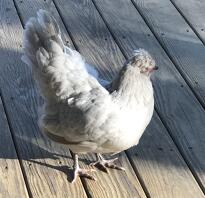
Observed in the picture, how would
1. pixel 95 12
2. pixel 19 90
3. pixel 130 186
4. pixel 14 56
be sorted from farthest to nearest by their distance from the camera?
pixel 95 12 < pixel 14 56 < pixel 19 90 < pixel 130 186

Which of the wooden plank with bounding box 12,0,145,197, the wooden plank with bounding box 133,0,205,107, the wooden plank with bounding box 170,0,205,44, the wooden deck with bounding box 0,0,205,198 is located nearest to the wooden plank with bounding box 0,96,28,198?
the wooden deck with bounding box 0,0,205,198

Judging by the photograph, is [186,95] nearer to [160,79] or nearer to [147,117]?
[160,79]

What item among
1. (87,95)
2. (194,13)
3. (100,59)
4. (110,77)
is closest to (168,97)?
(110,77)

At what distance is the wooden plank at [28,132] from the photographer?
9.38ft

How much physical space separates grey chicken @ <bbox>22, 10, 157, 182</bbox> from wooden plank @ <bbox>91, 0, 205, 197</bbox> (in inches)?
14.4

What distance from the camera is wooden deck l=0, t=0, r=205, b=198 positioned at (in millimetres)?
2875

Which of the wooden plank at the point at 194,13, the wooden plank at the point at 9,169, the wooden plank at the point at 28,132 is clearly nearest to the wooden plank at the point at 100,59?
the wooden plank at the point at 28,132

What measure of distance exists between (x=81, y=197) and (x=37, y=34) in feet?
2.66

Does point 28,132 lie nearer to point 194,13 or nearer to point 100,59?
point 100,59

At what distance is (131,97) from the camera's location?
2701 millimetres

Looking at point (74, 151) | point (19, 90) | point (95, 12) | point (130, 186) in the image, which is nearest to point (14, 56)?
point (19, 90)

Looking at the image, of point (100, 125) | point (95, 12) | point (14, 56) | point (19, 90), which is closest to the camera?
point (100, 125)

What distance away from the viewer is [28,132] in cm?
313

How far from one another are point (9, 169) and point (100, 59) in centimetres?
105
